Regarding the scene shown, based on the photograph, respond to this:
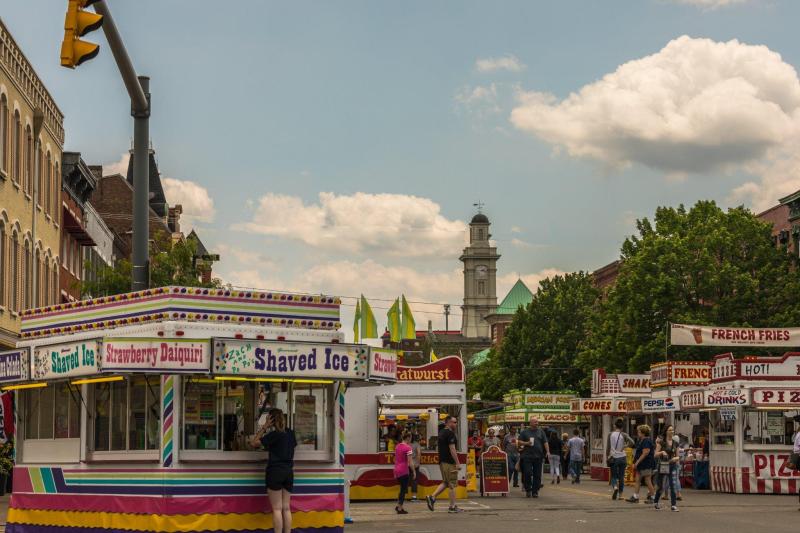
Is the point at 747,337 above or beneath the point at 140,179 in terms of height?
beneath

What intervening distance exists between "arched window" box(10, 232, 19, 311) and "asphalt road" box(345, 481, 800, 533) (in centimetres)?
1288

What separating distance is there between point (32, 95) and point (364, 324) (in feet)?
37.5

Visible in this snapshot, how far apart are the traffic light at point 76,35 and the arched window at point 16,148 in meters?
26.1

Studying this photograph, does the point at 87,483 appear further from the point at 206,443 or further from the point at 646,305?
the point at 646,305

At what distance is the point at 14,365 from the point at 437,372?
15235mm

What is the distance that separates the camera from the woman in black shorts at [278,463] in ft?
56.9

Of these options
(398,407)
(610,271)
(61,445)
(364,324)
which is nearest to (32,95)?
(364,324)

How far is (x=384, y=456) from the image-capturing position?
105 ft

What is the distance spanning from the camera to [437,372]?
33.1m

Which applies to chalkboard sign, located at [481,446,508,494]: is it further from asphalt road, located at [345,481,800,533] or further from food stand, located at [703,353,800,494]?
food stand, located at [703,353,800,494]

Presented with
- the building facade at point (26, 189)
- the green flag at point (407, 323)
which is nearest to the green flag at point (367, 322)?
the green flag at point (407, 323)

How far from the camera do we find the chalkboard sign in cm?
3384

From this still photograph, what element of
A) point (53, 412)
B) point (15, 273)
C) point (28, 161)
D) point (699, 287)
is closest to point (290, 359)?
point (53, 412)

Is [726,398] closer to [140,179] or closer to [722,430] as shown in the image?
[722,430]
